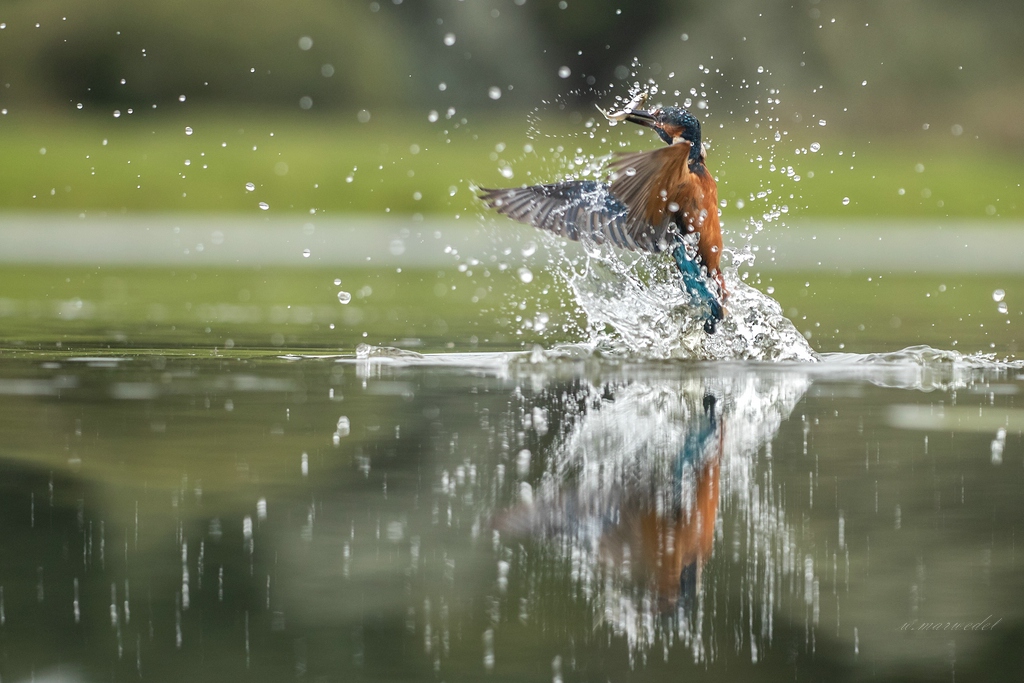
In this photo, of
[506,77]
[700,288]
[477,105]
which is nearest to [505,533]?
[700,288]

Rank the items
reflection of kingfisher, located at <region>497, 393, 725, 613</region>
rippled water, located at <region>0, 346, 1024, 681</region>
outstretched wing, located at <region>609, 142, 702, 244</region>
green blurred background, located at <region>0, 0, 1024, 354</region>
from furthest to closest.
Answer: green blurred background, located at <region>0, 0, 1024, 354</region> → outstretched wing, located at <region>609, 142, 702, 244</region> → reflection of kingfisher, located at <region>497, 393, 725, 613</region> → rippled water, located at <region>0, 346, 1024, 681</region>

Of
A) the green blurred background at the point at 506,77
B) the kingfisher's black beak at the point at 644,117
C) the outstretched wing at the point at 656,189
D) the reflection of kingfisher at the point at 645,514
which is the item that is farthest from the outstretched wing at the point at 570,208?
the green blurred background at the point at 506,77

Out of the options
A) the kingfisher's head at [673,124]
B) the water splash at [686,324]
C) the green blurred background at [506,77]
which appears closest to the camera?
the kingfisher's head at [673,124]

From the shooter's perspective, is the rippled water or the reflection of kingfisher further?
the reflection of kingfisher

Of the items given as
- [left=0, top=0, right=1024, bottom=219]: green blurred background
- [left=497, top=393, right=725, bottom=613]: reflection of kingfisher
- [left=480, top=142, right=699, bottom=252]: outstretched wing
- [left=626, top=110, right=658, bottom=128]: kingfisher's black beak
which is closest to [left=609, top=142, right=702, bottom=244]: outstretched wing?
[left=480, top=142, right=699, bottom=252]: outstretched wing

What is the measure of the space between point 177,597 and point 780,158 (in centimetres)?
2288

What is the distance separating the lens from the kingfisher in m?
5.64

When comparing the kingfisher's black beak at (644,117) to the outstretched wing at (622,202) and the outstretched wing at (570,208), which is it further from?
the outstretched wing at (570,208)

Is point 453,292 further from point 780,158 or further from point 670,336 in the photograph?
point 780,158

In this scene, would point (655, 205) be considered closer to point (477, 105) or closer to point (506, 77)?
point (477, 105)

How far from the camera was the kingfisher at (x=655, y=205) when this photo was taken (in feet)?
18.5

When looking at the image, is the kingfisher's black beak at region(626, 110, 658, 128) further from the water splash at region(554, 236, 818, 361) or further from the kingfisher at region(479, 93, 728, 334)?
the water splash at region(554, 236, 818, 361)

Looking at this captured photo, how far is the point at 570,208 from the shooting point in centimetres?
650

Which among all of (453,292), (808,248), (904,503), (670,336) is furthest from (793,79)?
(904,503)
